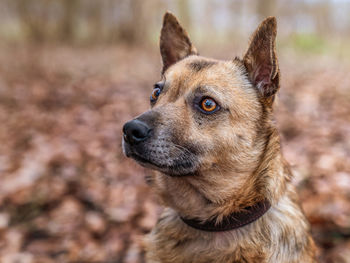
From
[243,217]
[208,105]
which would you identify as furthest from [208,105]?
[243,217]

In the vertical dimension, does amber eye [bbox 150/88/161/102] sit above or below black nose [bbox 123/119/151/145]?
above

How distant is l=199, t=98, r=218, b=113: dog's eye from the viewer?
2816mm

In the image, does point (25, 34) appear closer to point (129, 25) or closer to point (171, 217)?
point (129, 25)

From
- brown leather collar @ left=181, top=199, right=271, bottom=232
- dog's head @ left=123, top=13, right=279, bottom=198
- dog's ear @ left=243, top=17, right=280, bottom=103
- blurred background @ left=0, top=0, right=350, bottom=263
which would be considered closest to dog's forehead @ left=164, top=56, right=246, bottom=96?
dog's head @ left=123, top=13, right=279, bottom=198

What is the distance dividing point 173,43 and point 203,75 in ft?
2.16

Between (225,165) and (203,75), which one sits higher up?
(203,75)

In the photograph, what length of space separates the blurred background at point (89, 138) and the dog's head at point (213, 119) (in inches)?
12.9

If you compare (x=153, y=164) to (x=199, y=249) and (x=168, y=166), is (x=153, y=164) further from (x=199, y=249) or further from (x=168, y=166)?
(x=199, y=249)

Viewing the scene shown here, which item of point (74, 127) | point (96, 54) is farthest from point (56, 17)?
point (74, 127)

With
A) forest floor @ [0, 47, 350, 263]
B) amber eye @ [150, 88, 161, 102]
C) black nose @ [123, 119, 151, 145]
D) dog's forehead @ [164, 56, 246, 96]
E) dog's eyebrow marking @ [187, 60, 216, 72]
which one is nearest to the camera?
black nose @ [123, 119, 151, 145]

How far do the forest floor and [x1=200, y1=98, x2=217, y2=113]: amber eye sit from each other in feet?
2.16

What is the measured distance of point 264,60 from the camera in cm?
288

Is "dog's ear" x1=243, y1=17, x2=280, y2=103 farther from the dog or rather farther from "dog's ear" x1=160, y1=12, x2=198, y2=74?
"dog's ear" x1=160, y1=12, x2=198, y2=74

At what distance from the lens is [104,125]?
7402mm
